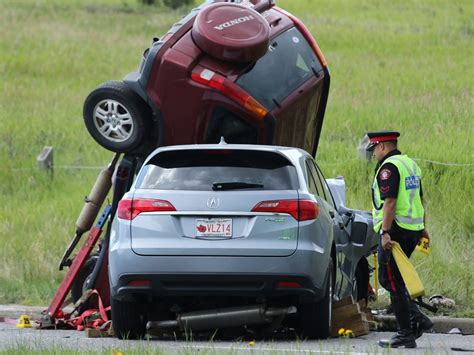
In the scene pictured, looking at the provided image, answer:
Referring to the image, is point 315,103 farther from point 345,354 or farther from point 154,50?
point 345,354

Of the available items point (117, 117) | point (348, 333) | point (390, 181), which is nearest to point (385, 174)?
point (390, 181)

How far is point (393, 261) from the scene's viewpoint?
36.0ft

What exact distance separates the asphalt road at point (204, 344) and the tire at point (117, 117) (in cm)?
181

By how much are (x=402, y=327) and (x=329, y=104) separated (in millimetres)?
15553

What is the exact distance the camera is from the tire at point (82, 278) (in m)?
13.7

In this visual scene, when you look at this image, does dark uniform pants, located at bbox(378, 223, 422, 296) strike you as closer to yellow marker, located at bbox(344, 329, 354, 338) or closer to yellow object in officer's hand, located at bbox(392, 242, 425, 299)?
yellow object in officer's hand, located at bbox(392, 242, 425, 299)

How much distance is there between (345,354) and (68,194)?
1248 centimetres

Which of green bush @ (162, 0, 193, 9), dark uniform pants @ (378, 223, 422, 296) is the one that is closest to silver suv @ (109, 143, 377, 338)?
dark uniform pants @ (378, 223, 422, 296)

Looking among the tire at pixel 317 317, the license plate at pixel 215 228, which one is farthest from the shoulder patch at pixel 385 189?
the license plate at pixel 215 228

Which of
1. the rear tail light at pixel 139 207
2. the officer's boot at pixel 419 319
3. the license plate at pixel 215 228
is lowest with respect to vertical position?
the officer's boot at pixel 419 319

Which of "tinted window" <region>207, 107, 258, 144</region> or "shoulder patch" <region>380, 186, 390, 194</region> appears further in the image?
"tinted window" <region>207, 107, 258, 144</region>

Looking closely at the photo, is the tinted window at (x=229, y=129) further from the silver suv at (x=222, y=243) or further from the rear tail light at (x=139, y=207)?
the rear tail light at (x=139, y=207)

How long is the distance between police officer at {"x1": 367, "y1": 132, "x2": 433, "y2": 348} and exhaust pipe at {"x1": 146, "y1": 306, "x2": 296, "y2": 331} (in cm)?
82

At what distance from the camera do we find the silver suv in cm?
1046
